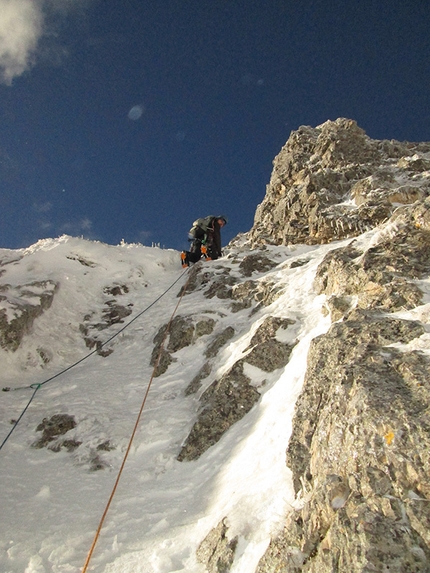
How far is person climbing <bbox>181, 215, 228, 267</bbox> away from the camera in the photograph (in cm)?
2191

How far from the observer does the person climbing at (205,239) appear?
2191 centimetres

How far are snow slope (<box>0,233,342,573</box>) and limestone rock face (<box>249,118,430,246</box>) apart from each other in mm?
5753

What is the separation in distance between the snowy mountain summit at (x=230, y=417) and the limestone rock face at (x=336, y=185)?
0.47 meters

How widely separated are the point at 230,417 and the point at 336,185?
18187 millimetres

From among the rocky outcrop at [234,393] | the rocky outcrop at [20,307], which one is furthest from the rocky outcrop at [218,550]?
the rocky outcrop at [20,307]

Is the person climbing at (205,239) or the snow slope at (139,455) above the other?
the person climbing at (205,239)

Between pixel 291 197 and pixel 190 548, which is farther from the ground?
pixel 291 197

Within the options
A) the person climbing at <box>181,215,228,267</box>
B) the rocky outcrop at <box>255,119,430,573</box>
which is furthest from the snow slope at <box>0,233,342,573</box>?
the person climbing at <box>181,215,228,267</box>

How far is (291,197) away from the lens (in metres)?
23.2

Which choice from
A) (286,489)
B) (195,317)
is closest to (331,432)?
(286,489)

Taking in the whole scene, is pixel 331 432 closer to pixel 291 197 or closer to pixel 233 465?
pixel 233 465

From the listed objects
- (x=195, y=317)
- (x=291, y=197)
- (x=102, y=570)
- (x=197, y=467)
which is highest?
(x=291, y=197)

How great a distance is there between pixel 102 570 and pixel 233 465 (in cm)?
251

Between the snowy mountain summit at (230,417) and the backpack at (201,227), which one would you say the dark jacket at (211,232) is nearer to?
the backpack at (201,227)
